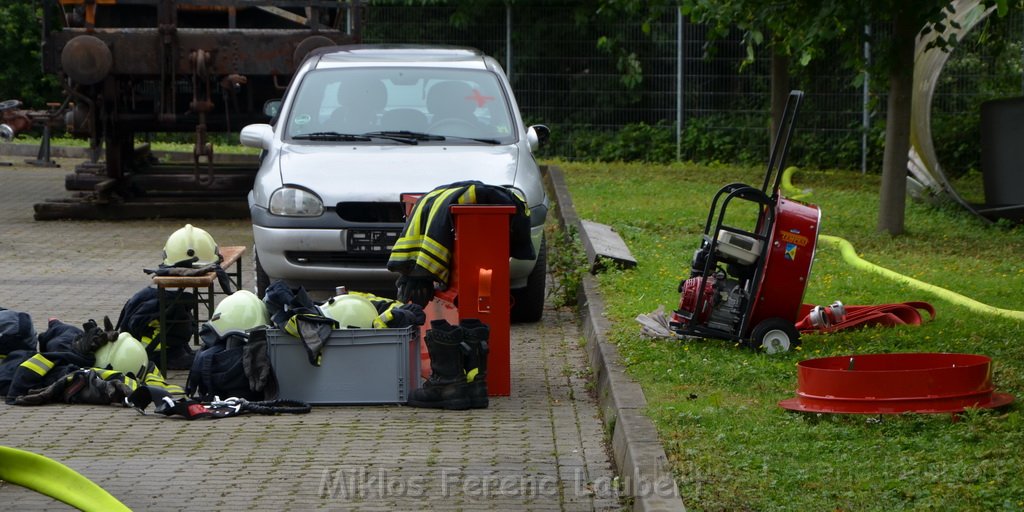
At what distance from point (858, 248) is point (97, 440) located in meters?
7.91

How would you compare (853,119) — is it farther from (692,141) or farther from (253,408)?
(253,408)

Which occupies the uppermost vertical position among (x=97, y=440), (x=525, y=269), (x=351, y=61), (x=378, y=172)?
(x=351, y=61)

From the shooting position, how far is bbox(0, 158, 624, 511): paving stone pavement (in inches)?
224

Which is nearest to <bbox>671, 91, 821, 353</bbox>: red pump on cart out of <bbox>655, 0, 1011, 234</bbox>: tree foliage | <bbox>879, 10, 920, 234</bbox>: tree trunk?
<bbox>655, 0, 1011, 234</bbox>: tree foliage

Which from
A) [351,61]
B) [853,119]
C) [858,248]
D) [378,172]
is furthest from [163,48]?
[853,119]

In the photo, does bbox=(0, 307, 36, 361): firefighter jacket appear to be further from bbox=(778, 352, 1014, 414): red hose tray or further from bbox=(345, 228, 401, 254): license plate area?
bbox=(778, 352, 1014, 414): red hose tray

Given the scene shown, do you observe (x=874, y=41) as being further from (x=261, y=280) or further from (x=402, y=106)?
(x=261, y=280)

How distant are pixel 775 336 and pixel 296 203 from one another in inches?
130

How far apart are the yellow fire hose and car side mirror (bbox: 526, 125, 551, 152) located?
5380 millimetres

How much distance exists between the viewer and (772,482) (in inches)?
207

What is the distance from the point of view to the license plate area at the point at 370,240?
9148 millimetres

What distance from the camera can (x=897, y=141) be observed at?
43.8 ft

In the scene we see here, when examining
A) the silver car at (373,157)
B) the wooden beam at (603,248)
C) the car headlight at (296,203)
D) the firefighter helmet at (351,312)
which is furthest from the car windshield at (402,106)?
the firefighter helmet at (351,312)

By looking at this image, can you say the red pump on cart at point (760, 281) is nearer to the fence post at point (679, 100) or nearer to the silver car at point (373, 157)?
the silver car at point (373, 157)
